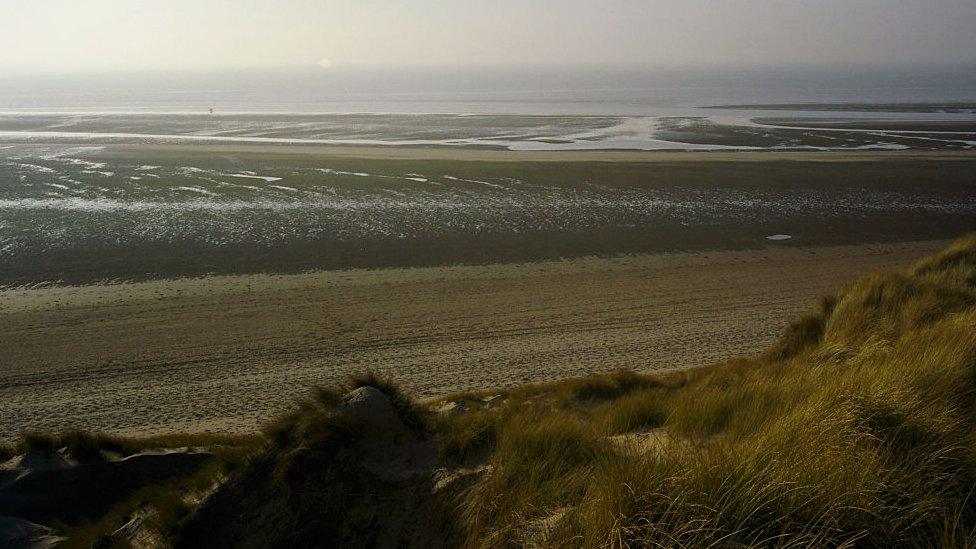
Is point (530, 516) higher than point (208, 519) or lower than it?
higher

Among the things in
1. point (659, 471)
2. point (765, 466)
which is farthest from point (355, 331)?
point (765, 466)

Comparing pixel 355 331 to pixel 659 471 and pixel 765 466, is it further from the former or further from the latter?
pixel 765 466

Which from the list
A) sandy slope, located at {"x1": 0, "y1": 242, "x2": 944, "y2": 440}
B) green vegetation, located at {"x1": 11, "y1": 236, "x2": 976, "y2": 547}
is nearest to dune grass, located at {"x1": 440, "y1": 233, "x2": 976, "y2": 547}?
green vegetation, located at {"x1": 11, "y1": 236, "x2": 976, "y2": 547}

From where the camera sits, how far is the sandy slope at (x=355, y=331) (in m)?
11.9

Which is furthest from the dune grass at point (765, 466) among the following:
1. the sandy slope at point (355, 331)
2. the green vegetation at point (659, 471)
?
the sandy slope at point (355, 331)

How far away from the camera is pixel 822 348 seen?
322 inches

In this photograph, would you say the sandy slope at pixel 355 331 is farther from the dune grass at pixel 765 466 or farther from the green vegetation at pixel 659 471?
the dune grass at pixel 765 466

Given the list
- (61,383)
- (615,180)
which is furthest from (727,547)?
(615,180)

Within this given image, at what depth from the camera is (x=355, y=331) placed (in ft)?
49.3

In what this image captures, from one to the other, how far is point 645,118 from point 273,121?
37481 millimetres

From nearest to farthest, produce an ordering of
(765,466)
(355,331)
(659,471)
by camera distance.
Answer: (765,466)
(659,471)
(355,331)

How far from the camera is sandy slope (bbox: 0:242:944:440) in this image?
1191 cm

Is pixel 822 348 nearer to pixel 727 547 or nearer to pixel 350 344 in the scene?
pixel 727 547

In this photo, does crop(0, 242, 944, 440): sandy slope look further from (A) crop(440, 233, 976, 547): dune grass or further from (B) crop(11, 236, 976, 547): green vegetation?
(A) crop(440, 233, 976, 547): dune grass
